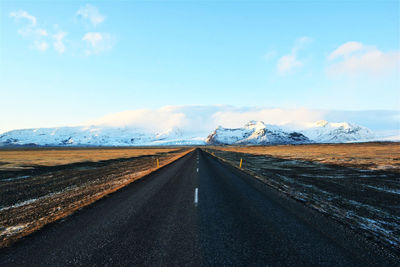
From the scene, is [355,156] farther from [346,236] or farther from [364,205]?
[346,236]

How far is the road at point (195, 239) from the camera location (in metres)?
3.83

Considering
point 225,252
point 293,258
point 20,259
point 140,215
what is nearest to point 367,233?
point 293,258

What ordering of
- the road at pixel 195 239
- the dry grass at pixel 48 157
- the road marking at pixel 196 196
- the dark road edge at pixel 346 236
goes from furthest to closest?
the dry grass at pixel 48 157 < the road marking at pixel 196 196 < the dark road edge at pixel 346 236 < the road at pixel 195 239

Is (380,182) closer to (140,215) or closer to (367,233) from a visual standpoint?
(367,233)

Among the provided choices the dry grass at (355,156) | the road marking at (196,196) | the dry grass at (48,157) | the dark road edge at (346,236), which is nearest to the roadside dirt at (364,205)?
the dark road edge at (346,236)

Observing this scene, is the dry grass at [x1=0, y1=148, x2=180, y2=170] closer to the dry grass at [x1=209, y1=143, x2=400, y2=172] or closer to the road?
the road

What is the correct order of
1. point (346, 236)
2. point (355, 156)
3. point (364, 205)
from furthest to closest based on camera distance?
1. point (355, 156)
2. point (364, 205)
3. point (346, 236)

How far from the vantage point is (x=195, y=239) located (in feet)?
15.2

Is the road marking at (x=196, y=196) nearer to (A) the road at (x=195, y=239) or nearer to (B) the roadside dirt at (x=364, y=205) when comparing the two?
(A) the road at (x=195, y=239)

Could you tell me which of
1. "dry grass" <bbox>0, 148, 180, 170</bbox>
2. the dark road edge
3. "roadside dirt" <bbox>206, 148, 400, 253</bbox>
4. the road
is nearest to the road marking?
the road

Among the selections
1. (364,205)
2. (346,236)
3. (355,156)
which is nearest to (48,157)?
(346,236)

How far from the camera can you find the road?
151 inches

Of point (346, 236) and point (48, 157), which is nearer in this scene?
point (346, 236)

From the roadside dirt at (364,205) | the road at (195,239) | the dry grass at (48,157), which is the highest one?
the road at (195,239)
